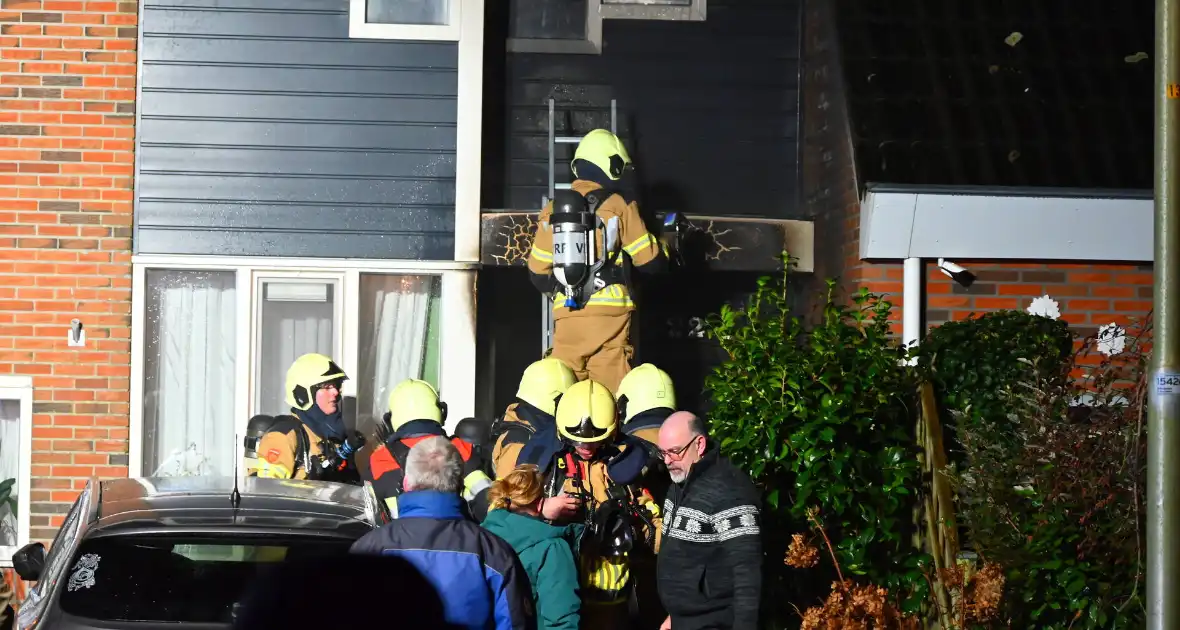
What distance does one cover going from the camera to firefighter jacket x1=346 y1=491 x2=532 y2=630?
510 cm

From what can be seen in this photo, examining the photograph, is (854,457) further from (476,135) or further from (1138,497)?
(476,135)

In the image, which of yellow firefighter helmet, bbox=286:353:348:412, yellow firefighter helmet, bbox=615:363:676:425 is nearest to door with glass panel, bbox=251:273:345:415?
yellow firefighter helmet, bbox=286:353:348:412

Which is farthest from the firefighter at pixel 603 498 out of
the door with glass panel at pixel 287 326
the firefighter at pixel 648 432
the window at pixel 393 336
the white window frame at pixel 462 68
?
the door with glass panel at pixel 287 326

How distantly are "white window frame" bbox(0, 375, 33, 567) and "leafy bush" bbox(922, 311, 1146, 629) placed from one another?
6.52 m

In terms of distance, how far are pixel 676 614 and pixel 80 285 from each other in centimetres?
615

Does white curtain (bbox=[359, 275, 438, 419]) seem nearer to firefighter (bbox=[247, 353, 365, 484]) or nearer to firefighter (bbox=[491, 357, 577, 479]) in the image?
firefighter (bbox=[247, 353, 365, 484])

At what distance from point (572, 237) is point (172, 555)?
4362mm

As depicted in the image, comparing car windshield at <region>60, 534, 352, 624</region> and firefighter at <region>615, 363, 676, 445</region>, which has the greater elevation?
firefighter at <region>615, 363, 676, 445</region>

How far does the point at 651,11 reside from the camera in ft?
37.8

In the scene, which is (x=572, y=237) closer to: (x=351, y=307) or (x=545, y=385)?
(x=545, y=385)

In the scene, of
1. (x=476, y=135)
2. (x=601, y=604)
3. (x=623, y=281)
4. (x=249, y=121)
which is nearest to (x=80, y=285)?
(x=249, y=121)

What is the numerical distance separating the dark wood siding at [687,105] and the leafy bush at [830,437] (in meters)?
4.05

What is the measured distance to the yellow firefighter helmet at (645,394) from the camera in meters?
8.26

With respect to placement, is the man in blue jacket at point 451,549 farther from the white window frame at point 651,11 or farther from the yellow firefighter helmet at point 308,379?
the white window frame at point 651,11
